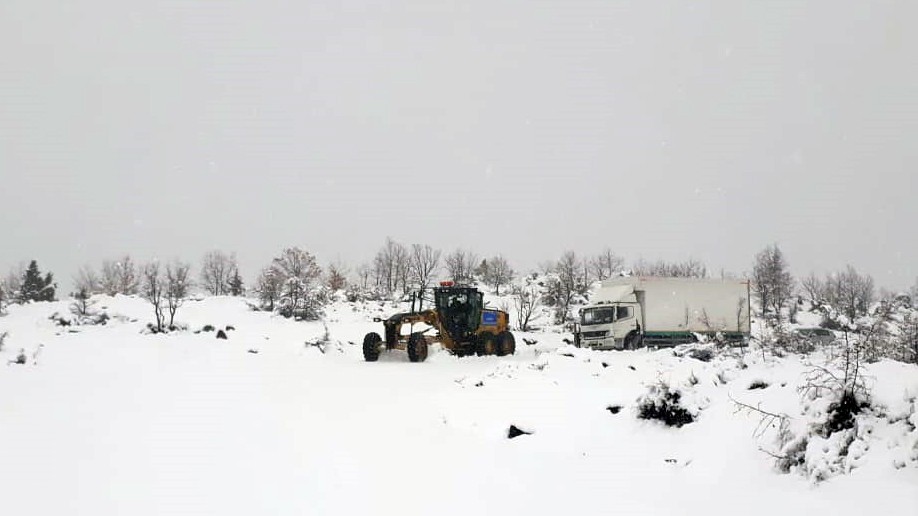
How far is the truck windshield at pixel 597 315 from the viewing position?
80.8ft

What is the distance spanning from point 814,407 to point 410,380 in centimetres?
1156

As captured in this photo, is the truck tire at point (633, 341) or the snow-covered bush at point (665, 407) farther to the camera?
the truck tire at point (633, 341)

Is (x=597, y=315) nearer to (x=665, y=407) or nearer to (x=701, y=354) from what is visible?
(x=701, y=354)

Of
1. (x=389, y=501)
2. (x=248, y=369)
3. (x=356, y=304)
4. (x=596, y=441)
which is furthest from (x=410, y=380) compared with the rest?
(x=356, y=304)

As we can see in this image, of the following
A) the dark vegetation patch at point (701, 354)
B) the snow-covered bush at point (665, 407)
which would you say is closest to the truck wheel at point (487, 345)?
the dark vegetation patch at point (701, 354)

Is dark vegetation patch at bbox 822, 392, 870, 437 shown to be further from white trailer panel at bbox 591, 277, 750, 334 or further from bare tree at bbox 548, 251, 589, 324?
bare tree at bbox 548, 251, 589, 324

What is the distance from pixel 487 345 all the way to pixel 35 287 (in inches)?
2215

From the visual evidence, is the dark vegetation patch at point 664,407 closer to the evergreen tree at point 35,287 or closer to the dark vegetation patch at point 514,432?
the dark vegetation patch at point 514,432

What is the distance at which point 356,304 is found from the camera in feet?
156

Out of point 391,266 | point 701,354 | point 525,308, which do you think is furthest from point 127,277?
point 701,354

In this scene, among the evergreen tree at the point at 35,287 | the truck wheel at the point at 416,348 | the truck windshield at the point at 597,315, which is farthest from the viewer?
the evergreen tree at the point at 35,287

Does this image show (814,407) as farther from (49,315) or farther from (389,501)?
(49,315)

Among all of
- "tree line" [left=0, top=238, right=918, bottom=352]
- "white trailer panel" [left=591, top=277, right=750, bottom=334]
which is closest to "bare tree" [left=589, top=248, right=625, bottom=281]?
"tree line" [left=0, top=238, right=918, bottom=352]

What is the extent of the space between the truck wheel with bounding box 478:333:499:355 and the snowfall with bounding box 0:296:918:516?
9.04m
